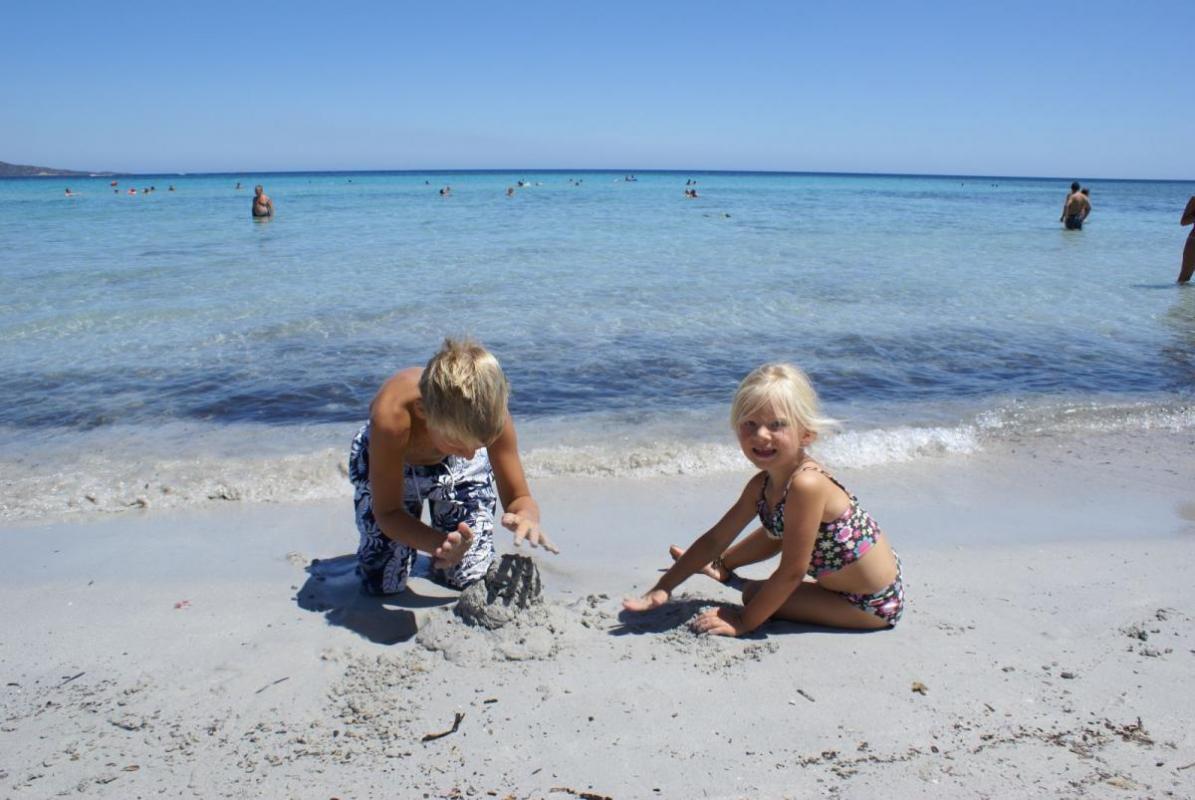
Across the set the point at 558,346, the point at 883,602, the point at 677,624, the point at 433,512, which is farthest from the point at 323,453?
the point at 883,602

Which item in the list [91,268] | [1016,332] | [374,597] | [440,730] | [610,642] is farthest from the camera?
[91,268]

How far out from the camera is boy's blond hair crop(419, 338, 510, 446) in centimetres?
260

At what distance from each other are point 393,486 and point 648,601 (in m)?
1.04

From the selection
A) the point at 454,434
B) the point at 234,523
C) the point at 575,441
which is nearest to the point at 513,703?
the point at 454,434

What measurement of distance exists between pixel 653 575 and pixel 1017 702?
58.4 inches

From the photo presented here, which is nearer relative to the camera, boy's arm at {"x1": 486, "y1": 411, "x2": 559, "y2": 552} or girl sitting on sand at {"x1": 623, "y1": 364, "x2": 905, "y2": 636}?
girl sitting on sand at {"x1": 623, "y1": 364, "x2": 905, "y2": 636}

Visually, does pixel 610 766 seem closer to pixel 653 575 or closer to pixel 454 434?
pixel 454 434

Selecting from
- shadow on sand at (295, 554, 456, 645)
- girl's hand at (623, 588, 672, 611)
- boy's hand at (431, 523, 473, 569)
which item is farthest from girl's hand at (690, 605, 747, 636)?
shadow on sand at (295, 554, 456, 645)

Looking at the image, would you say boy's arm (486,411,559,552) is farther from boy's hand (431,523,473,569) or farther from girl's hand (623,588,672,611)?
girl's hand (623,588,672,611)

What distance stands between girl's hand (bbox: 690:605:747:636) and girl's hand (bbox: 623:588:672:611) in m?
0.17

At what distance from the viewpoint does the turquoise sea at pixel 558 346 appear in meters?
5.42

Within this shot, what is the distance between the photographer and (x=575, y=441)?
5660 millimetres

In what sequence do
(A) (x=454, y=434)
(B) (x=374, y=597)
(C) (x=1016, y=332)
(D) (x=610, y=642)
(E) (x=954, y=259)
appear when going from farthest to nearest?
(E) (x=954, y=259), (C) (x=1016, y=332), (B) (x=374, y=597), (D) (x=610, y=642), (A) (x=454, y=434)

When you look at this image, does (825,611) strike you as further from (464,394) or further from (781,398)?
(464,394)
